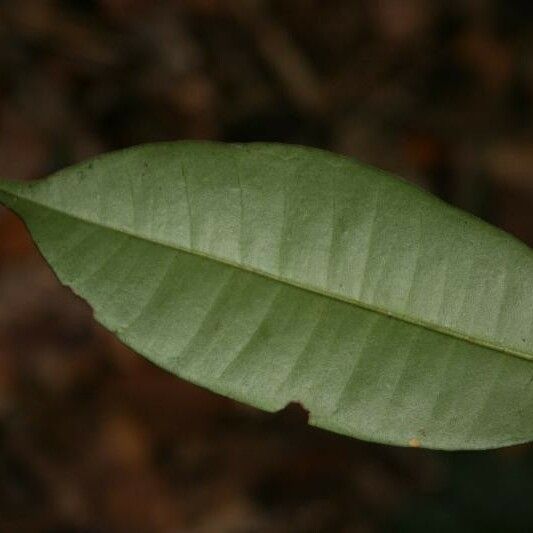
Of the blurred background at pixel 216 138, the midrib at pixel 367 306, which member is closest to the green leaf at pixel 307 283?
the midrib at pixel 367 306

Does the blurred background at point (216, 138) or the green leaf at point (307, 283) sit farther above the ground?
the green leaf at point (307, 283)

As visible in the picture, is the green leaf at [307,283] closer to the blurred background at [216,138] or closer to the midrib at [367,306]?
the midrib at [367,306]

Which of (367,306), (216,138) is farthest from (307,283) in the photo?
(216,138)

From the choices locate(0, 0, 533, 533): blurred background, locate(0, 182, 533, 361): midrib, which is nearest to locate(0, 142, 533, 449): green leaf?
locate(0, 182, 533, 361): midrib

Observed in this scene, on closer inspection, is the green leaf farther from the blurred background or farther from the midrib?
the blurred background

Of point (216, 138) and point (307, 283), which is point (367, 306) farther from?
point (216, 138)
